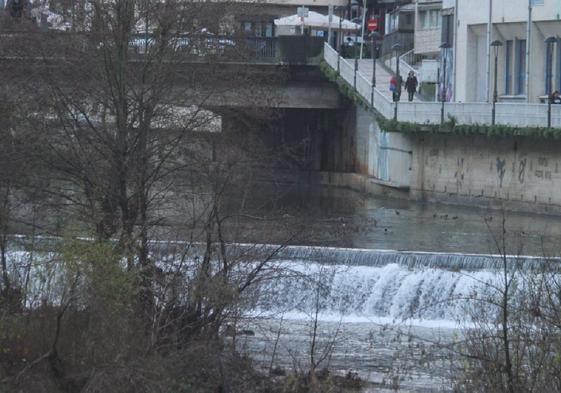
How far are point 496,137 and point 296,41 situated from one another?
13.2m

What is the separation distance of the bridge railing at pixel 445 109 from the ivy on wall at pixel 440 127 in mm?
181

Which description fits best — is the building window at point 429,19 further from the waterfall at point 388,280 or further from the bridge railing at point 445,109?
the waterfall at point 388,280

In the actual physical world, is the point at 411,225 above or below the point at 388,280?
above

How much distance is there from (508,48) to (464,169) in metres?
9.62

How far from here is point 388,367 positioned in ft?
67.8

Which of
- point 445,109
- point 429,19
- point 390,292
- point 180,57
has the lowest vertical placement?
point 390,292

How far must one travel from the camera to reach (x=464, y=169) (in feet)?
165

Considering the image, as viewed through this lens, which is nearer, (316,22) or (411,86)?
(411,86)

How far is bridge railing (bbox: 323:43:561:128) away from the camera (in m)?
45.3

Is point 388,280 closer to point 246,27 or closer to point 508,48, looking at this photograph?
point 246,27

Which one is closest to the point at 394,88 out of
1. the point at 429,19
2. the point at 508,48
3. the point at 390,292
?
the point at 508,48

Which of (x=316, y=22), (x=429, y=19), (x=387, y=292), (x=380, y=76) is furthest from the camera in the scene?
(x=429, y=19)

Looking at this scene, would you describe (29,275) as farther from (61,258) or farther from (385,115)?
(385,115)

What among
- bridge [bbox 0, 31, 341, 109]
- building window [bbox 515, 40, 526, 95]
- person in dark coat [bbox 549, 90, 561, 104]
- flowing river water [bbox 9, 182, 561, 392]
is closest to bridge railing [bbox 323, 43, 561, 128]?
person in dark coat [bbox 549, 90, 561, 104]
